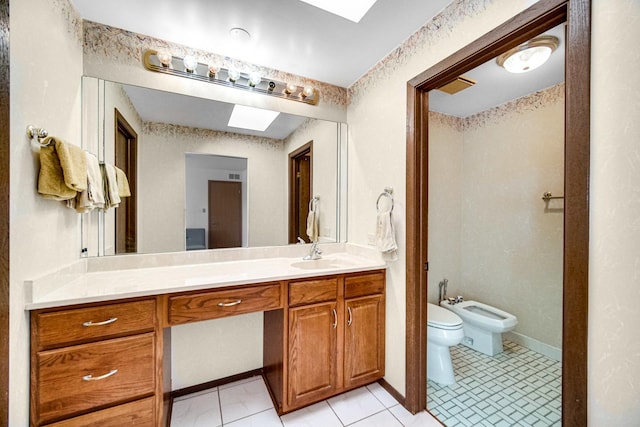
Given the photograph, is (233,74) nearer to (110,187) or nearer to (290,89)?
(290,89)

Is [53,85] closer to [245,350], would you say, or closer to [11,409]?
→ [11,409]

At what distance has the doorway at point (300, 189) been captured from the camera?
2.13 meters

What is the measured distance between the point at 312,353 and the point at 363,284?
53 centimetres

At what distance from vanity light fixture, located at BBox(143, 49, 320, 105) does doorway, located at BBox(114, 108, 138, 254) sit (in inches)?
15.9

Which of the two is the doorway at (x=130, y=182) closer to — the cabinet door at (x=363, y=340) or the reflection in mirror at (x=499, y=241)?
the cabinet door at (x=363, y=340)

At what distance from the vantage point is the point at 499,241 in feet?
8.46

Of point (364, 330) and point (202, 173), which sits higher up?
point (202, 173)

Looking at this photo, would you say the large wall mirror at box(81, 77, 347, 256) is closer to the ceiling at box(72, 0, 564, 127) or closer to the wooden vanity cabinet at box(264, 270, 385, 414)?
the ceiling at box(72, 0, 564, 127)

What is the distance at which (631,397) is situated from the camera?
79cm

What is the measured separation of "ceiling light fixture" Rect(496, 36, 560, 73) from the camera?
1.58 m

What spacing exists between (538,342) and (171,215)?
10.7 ft

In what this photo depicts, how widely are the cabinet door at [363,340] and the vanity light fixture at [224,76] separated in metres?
1.60

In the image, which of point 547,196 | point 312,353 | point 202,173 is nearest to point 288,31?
point 202,173

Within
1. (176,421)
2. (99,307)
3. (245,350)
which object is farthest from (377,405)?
(99,307)
